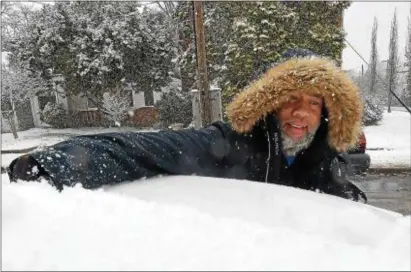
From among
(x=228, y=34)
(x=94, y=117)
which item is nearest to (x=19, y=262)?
(x=228, y=34)

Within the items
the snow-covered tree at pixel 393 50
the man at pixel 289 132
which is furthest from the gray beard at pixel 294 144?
the snow-covered tree at pixel 393 50

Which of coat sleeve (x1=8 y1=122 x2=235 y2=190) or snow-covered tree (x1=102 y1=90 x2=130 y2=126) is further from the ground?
coat sleeve (x1=8 y1=122 x2=235 y2=190)

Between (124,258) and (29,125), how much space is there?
1859cm

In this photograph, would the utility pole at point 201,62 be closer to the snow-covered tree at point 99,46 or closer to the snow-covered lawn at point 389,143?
the snow-covered lawn at point 389,143

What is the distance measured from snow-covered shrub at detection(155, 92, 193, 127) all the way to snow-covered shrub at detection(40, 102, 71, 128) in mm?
4537

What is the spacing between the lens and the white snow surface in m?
0.63

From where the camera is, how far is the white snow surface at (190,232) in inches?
25.0

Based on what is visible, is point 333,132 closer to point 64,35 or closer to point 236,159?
point 236,159

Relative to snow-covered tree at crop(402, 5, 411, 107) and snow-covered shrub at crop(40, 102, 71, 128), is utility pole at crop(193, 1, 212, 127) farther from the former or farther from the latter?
snow-covered tree at crop(402, 5, 411, 107)

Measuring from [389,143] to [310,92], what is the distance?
32.4 ft

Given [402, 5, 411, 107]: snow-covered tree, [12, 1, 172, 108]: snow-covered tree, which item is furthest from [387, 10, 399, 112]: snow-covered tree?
[12, 1, 172, 108]: snow-covered tree

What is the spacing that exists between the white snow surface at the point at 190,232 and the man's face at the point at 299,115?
2.48ft

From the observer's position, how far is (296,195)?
3.43 ft

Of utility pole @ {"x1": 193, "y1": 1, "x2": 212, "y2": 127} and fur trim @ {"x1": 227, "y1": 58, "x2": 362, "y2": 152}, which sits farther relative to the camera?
utility pole @ {"x1": 193, "y1": 1, "x2": 212, "y2": 127}
